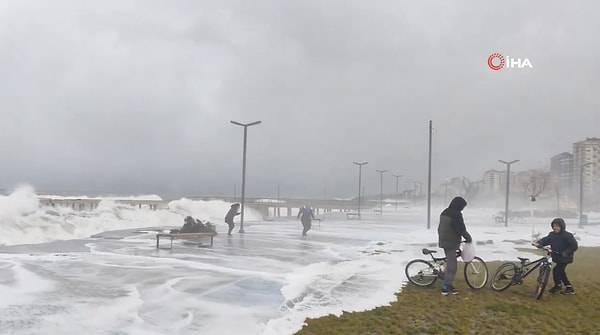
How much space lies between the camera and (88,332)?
272 inches

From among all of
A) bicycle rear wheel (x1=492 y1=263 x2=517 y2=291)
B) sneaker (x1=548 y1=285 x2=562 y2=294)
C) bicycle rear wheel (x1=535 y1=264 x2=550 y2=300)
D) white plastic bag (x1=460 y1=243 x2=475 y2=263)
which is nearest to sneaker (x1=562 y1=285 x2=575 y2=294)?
sneaker (x1=548 y1=285 x2=562 y2=294)

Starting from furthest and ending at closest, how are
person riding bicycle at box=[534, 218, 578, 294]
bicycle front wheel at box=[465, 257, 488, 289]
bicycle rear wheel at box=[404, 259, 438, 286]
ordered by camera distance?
bicycle rear wheel at box=[404, 259, 438, 286]
bicycle front wheel at box=[465, 257, 488, 289]
person riding bicycle at box=[534, 218, 578, 294]

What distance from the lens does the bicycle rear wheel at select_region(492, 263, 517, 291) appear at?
973cm

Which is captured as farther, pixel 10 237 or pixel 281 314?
pixel 10 237

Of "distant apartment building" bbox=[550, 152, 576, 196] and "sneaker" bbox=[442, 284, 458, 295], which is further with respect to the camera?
"distant apartment building" bbox=[550, 152, 576, 196]

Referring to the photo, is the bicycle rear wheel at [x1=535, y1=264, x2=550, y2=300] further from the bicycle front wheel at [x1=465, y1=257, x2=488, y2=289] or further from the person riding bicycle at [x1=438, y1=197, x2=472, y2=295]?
the person riding bicycle at [x1=438, y1=197, x2=472, y2=295]

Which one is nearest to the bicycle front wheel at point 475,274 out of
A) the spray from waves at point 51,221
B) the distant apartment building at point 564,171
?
the spray from waves at point 51,221

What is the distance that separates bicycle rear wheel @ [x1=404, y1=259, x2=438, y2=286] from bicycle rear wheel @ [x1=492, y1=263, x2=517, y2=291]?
3.63 feet

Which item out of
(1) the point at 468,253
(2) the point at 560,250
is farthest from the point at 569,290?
(1) the point at 468,253

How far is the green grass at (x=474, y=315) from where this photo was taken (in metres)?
6.98

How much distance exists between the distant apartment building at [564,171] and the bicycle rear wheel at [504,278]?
87.3 meters

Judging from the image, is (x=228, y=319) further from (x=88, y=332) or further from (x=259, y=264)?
(x=259, y=264)

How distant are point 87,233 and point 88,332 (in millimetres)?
21242

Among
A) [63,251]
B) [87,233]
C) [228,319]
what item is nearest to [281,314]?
[228,319]
